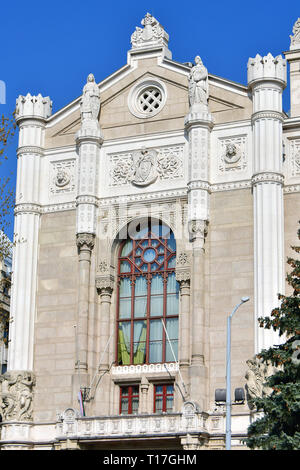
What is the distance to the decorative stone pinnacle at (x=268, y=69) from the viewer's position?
47.2 m

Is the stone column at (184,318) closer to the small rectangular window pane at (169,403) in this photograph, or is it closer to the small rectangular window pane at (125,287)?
the small rectangular window pane at (169,403)

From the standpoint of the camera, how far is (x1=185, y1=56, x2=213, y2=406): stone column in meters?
44.8

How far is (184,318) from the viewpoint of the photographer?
46250 mm

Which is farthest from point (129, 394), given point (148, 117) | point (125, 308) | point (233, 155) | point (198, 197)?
point (148, 117)

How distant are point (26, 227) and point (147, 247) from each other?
6.18 meters

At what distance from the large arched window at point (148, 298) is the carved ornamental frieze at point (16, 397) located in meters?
4.51

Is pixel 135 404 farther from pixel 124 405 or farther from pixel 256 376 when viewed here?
pixel 256 376

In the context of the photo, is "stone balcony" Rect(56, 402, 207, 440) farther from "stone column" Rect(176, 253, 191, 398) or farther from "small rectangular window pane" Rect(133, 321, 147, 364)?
"small rectangular window pane" Rect(133, 321, 147, 364)

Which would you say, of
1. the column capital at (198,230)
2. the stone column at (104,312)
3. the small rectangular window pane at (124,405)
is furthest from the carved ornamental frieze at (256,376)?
the stone column at (104,312)

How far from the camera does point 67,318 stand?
4859cm

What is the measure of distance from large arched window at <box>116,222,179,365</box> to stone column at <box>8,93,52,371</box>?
172 inches

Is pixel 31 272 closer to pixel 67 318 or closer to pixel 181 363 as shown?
pixel 67 318
